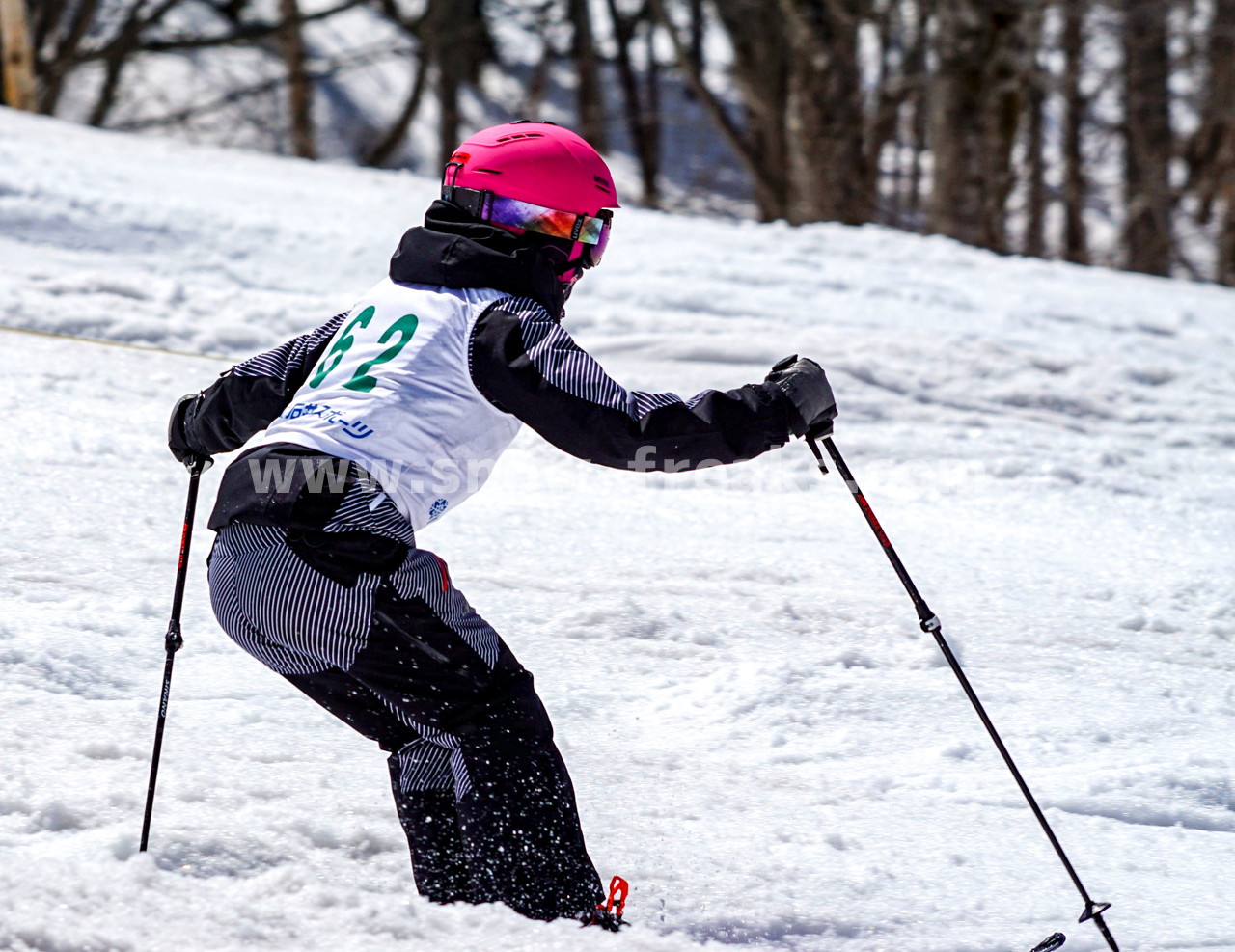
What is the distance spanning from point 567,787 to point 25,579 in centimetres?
220

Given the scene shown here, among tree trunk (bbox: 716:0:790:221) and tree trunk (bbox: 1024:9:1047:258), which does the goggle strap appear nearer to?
tree trunk (bbox: 716:0:790:221)

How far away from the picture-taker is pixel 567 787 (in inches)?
90.7

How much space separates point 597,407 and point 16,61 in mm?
11299

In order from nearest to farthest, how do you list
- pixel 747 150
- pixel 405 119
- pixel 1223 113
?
pixel 747 150, pixel 1223 113, pixel 405 119

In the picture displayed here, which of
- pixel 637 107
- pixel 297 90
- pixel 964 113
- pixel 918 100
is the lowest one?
pixel 964 113

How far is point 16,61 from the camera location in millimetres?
11617

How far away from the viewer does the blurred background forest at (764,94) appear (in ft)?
40.8

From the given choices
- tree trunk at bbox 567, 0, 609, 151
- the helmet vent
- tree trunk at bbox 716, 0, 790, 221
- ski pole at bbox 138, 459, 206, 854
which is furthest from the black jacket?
tree trunk at bbox 567, 0, 609, 151

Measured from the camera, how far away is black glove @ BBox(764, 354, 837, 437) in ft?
7.68

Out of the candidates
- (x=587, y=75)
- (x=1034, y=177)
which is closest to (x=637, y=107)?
(x=587, y=75)

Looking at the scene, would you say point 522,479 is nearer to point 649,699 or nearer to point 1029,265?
point 649,699

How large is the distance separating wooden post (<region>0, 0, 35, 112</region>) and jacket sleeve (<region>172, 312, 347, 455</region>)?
34.3ft

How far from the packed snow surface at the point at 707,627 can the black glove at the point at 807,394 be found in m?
0.93

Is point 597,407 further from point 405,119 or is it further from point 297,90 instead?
point 297,90
